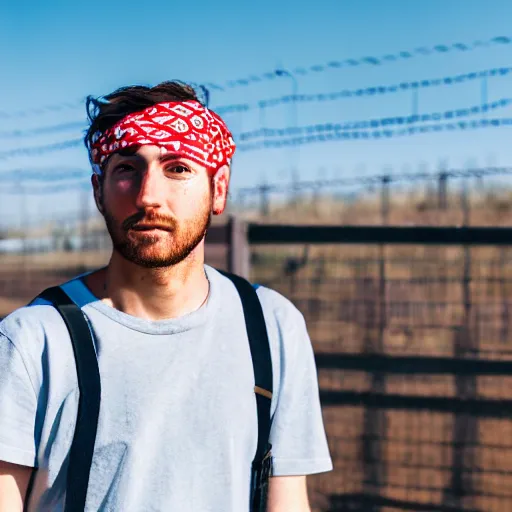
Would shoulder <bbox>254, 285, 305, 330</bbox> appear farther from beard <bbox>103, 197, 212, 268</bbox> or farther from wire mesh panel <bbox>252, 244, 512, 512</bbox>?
wire mesh panel <bbox>252, 244, 512, 512</bbox>

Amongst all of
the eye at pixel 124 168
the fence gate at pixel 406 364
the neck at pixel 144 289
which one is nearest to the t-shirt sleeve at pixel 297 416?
the neck at pixel 144 289

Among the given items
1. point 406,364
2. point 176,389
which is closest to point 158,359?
point 176,389

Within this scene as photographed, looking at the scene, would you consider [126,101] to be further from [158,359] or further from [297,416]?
[297,416]

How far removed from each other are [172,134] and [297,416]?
2.86 ft

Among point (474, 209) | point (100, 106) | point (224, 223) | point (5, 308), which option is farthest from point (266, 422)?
point (474, 209)

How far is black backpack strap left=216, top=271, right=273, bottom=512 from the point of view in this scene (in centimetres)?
203

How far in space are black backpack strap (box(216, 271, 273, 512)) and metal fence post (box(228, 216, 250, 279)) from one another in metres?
2.27

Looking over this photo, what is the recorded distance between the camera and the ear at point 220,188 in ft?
6.97

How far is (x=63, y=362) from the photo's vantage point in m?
1.83

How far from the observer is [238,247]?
439 centimetres

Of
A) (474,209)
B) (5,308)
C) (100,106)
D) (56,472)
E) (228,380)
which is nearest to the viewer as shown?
(56,472)

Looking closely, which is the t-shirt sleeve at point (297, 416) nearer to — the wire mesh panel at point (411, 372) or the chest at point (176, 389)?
the chest at point (176, 389)

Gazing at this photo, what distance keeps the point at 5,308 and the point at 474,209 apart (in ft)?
70.3

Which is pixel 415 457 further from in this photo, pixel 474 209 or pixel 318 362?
pixel 474 209
